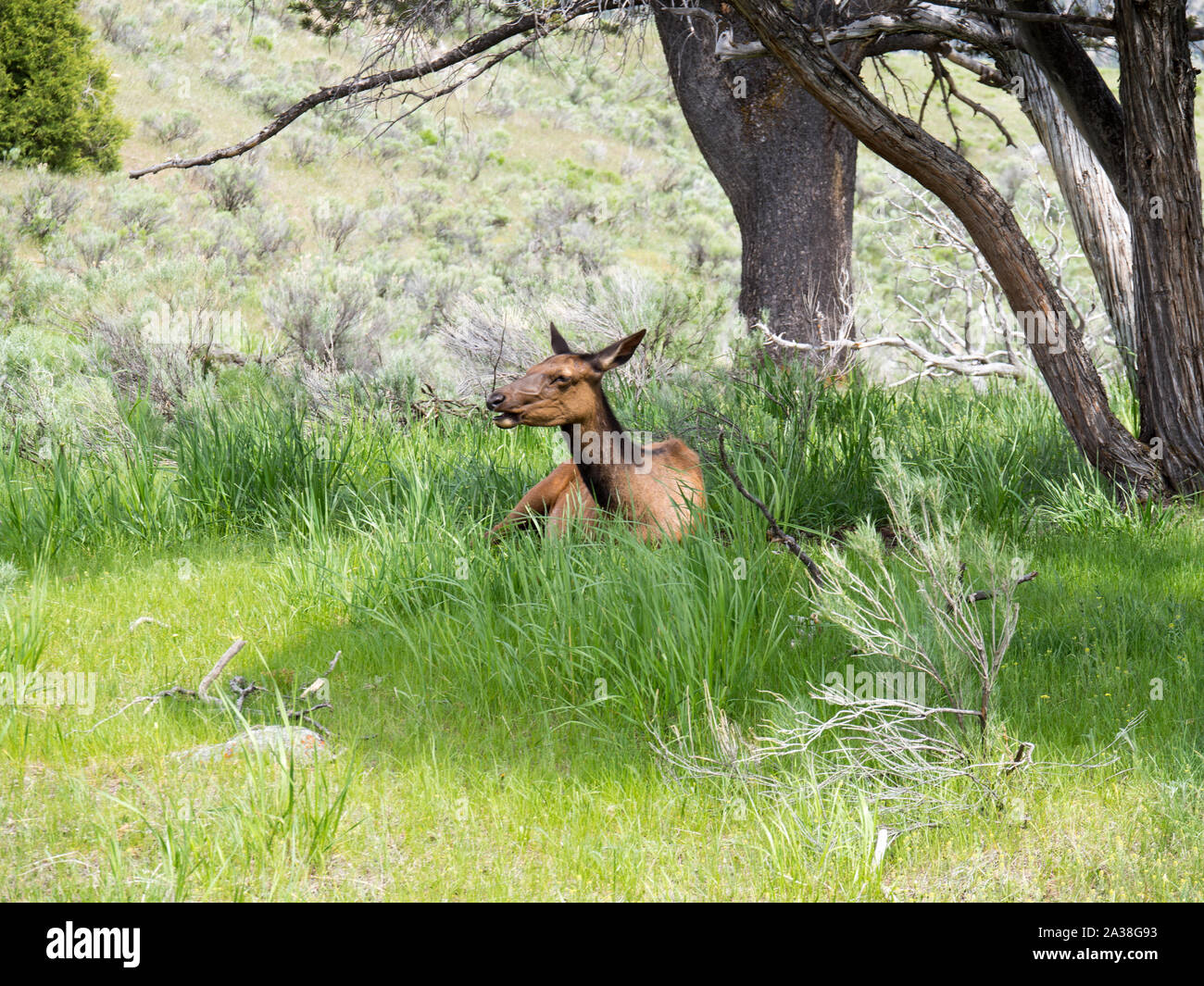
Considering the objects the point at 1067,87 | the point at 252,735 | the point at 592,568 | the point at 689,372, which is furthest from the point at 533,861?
the point at 689,372

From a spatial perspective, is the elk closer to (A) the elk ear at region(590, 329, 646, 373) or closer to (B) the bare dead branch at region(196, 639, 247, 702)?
(A) the elk ear at region(590, 329, 646, 373)

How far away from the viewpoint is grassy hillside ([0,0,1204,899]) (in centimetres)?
303

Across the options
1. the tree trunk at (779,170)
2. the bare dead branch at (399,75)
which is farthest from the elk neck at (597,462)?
the bare dead branch at (399,75)

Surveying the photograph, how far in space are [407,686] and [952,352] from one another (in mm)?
7449

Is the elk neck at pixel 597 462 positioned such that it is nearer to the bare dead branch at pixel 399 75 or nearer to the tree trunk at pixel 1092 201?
the tree trunk at pixel 1092 201

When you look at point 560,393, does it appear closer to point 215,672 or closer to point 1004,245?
point 215,672

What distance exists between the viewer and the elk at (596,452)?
198 inches

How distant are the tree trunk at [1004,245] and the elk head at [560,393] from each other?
1.88m

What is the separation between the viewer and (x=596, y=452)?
206 inches

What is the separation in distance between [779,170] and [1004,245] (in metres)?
3.76

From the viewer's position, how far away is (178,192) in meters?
25.2

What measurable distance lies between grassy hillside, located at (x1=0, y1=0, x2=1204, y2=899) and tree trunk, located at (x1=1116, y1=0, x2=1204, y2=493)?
1.76 ft

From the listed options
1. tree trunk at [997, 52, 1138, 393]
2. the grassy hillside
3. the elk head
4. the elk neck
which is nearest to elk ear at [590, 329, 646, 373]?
the elk head

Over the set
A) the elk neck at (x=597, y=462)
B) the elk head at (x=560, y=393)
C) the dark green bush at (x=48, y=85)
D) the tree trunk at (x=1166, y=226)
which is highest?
the dark green bush at (x=48, y=85)
